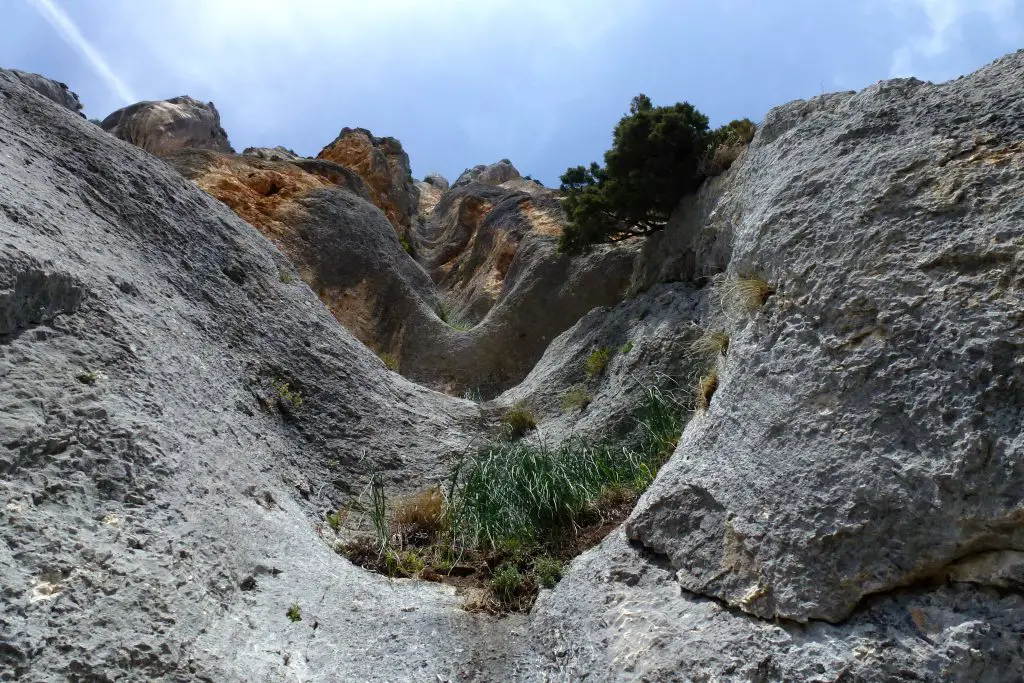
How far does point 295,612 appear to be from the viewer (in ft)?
16.2

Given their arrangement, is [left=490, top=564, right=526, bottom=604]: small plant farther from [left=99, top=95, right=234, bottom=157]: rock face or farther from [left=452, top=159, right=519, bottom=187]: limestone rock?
[left=452, top=159, right=519, bottom=187]: limestone rock

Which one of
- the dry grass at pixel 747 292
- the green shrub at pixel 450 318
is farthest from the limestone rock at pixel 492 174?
the dry grass at pixel 747 292

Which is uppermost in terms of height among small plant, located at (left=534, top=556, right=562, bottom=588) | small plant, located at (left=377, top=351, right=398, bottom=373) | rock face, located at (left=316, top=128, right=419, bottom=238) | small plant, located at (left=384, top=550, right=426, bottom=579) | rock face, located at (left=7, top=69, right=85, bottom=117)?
rock face, located at (left=316, top=128, right=419, bottom=238)

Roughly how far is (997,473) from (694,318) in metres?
5.40

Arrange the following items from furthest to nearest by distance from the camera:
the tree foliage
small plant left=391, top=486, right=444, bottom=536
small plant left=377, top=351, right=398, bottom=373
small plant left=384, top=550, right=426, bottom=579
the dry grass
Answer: small plant left=377, top=351, right=398, bottom=373
the tree foliage
small plant left=391, top=486, right=444, bottom=536
small plant left=384, top=550, right=426, bottom=579
the dry grass

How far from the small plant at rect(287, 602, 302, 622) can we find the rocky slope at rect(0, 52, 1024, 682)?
0.12 feet

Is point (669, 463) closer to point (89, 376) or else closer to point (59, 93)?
point (89, 376)

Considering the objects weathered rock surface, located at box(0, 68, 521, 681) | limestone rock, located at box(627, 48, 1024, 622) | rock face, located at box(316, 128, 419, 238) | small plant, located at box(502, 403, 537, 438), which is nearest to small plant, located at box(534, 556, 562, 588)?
weathered rock surface, located at box(0, 68, 521, 681)

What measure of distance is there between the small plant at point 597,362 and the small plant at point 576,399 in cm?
21

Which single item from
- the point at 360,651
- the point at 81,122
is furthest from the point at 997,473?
the point at 81,122

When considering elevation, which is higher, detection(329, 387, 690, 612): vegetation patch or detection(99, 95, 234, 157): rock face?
detection(99, 95, 234, 157): rock face

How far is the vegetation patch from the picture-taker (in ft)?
19.9

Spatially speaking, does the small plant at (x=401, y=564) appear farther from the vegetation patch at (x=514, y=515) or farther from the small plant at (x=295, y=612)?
the small plant at (x=295, y=612)

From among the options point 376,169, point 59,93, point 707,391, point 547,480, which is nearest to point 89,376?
point 547,480
